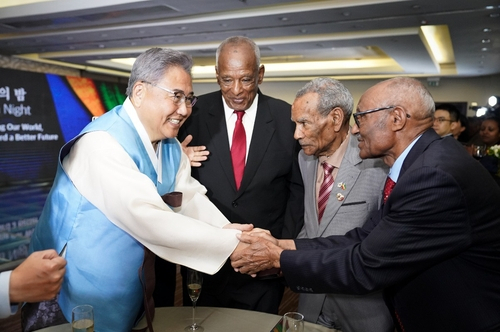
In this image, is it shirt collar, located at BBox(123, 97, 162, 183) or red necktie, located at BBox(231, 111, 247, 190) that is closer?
shirt collar, located at BBox(123, 97, 162, 183)

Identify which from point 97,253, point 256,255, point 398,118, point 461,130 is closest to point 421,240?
point 398,118

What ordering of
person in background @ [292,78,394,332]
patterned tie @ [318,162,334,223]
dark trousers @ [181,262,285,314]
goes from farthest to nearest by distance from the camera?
dark trousers @ [181,262,285,314] → patterned tie @ [318,162,334,223] → person in background @ [292,78,394,332]

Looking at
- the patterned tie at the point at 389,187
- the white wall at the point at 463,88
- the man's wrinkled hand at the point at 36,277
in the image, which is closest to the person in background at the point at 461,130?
the patterned tie at the point at 389,187

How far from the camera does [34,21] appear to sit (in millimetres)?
8766

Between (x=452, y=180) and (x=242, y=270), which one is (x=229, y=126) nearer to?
(x=242, y=270)

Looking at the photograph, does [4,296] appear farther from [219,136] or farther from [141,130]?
[219,136]

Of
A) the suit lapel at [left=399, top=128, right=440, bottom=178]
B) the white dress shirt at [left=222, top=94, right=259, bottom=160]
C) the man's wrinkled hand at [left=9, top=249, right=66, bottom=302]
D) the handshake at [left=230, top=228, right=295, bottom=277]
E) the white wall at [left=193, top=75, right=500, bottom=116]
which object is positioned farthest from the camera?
the white wall at [left=193, top=75, right=500, bottom=116]

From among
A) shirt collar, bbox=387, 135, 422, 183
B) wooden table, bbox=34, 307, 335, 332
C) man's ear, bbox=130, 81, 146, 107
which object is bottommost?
wooden table, bbox=34, 307, 335, 332

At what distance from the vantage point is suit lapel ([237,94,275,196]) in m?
2.40

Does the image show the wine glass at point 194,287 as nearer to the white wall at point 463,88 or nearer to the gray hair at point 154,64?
the gray hair at point 154,64

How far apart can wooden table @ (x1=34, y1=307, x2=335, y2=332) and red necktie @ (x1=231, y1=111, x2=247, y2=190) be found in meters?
0.77

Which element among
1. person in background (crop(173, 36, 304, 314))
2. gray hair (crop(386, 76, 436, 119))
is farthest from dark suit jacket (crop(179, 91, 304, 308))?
gray hair (crop(386, 76, 436, 119))

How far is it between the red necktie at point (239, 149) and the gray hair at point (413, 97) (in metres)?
0.94

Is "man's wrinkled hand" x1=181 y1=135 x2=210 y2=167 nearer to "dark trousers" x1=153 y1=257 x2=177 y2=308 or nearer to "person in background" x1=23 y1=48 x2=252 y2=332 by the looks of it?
"person in background" x1=23 y1=48 x2=252 y2=332
